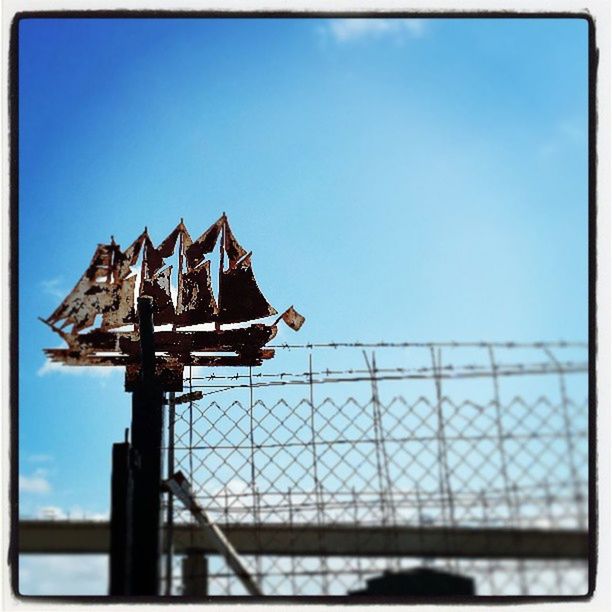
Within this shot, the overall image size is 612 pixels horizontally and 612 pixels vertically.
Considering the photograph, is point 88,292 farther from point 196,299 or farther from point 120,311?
point 196,299

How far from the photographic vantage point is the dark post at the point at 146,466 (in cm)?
101

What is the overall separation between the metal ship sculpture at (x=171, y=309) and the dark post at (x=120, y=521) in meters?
0.15

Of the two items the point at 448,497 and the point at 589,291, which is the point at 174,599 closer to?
the point at 448,497

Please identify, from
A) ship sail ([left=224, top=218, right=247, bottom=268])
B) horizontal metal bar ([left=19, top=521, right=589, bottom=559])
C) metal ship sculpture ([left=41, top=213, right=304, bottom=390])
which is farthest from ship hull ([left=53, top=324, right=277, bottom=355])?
horizontal metal bar ([left=19, top=521, right=589, bottom=559])

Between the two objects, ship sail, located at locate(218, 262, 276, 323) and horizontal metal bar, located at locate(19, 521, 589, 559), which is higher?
ship sail, located at locate(218, 262, 276, 323)

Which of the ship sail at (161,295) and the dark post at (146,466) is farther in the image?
the ship sail at (161,295)

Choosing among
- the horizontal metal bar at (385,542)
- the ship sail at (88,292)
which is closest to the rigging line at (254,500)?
the horizontal metal bar at (385,542)

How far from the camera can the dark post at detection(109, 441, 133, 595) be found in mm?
981

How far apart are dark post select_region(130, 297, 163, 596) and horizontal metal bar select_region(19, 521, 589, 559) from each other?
1.9 inches

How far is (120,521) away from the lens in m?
0.99

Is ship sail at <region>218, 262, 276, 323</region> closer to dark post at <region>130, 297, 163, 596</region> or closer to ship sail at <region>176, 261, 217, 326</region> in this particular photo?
ship sail at <region>176, 261, 217, 326</region>

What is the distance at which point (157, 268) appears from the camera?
3.64 feet

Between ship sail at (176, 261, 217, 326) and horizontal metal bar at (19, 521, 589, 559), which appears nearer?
horizontal metal bar at (19, 521, 589, 559)

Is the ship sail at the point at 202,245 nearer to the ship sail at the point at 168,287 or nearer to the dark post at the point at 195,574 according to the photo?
the ship sail at the point at 168,287
